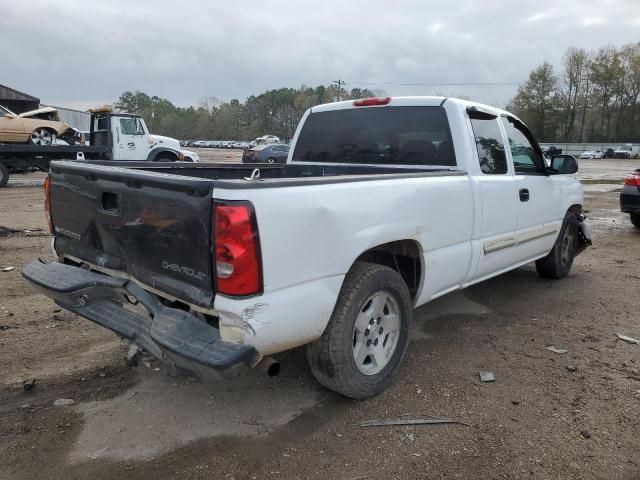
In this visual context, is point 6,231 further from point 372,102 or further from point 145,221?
point 145,221

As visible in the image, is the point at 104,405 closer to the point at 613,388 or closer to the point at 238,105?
the point at 613,388

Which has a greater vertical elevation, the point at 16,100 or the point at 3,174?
the point at 16,100

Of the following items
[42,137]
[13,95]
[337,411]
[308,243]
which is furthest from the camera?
[13,95]

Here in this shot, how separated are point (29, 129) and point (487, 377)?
1720 centimetres

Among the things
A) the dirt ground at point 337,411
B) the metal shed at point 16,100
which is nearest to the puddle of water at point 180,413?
the dirt ground at point 337,411

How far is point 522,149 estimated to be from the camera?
4.95 m

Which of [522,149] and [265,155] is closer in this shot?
[522,149]

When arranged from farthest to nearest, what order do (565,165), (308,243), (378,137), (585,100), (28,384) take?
(585,100)
(565,165)
(378,137)
(28,384)
(308,243)

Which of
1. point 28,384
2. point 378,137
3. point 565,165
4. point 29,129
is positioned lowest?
point 28,384

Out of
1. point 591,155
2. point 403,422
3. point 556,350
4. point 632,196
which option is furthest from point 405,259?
point 591,155

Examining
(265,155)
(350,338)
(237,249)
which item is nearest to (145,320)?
(237,249)

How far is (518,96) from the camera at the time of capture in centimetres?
8644

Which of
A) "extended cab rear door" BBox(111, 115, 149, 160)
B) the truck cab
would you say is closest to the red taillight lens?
the truck cab

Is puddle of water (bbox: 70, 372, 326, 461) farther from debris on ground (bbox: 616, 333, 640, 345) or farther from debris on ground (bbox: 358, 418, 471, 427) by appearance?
debris on ground (bbox: 616, 333, 640, 345)
